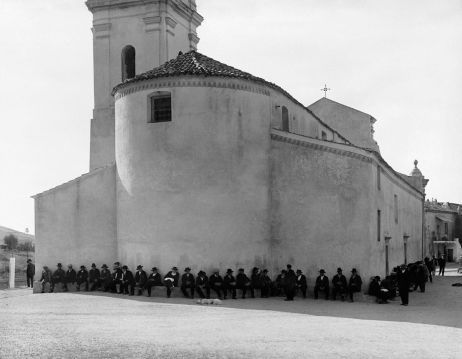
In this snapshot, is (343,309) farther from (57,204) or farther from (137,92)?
(57,204)

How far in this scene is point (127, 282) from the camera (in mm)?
22969

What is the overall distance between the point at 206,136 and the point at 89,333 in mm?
10773

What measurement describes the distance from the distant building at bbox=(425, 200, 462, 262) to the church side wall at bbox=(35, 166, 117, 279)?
40.5m

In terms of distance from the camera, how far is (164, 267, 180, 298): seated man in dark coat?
22.1 meters

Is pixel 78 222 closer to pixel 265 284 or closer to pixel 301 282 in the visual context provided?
pixel 265 284

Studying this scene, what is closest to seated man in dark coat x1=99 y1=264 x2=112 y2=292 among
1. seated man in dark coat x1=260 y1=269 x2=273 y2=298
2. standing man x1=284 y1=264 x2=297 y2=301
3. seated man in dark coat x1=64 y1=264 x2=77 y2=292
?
seated man in dark coat x1=64 y1=264 x2=77 y2=292

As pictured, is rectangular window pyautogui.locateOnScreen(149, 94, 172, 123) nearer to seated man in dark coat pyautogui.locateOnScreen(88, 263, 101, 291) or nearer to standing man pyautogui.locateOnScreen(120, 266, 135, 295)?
standing man pyautogui.locateOnScreen(120, 266, 135, 295)

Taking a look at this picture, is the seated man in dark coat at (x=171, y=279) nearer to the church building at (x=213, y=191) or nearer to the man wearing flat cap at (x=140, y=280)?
the church building at (x=213, y=191)

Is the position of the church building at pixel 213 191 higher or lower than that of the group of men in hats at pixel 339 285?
higher

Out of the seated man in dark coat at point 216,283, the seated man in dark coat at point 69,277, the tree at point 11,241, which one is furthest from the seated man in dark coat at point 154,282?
the tree at point 11,241

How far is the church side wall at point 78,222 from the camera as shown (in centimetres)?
2544

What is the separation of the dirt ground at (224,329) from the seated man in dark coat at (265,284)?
27.9 inches

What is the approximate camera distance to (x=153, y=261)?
76.2 feet

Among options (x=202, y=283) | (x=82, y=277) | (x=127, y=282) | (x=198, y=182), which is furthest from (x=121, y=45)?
(x=202, y=283)
